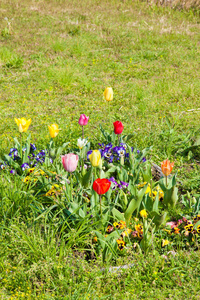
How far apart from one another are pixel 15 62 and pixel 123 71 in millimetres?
2392

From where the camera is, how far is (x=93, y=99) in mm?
5121

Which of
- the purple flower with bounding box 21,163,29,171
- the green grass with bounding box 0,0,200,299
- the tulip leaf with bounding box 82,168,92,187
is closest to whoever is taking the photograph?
the green grass with bounding box 0,0,200,299

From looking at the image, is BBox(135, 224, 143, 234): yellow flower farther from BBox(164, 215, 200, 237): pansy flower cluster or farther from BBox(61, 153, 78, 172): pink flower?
BBox(61, 153, 78, 172): pink flower

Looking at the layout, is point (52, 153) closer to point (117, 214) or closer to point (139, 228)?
point (117, 214)

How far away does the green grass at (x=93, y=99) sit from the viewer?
198 centimetres

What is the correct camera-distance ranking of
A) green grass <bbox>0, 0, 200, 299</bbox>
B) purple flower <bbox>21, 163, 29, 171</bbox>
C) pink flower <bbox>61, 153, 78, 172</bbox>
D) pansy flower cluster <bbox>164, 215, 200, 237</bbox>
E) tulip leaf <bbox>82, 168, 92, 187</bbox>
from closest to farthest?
green grass <bbox>0, 0, 200, 299</bbox>, pink flower <bbox>61, 153, 78, 172</bbox>, pansy flower cluster <bbox>164, 215, 200, 237</bbox>, tulip leaf <bbox>82, 168, 92, 187</bbox>, purple flower <bbox>21, 163, 29, 171</bbox>

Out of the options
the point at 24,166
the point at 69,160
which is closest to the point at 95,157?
the point at 69,160

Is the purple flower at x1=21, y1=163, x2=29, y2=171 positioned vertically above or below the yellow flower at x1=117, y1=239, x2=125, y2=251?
above

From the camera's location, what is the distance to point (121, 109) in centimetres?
475

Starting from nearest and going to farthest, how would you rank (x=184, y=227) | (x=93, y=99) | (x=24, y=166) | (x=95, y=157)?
1. (x=95, y=157)
2. (x=184, y=227)
3. (x=24, y=166)
4. (x=93, y=99)

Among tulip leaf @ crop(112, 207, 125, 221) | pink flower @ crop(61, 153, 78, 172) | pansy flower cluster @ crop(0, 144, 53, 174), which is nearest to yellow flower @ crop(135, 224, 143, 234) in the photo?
tulip leaf @ crop(112, 207, 125, 221)

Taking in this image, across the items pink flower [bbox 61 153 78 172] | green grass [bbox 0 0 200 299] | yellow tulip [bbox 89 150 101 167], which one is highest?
yellow tulip [bbox 89 150 101 167]

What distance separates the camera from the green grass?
6.50ft

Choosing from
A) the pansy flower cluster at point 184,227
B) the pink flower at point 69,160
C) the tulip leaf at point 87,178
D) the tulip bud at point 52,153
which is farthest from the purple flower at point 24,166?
the pansy flower cluster at point 184,227
